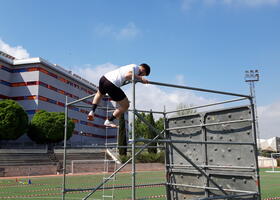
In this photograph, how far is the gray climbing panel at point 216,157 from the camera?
576cm

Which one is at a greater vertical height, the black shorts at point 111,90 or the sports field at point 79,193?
the black shorts at point 111,90

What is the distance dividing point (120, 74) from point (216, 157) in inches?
108

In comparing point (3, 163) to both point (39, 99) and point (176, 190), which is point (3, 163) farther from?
point (176, 190)

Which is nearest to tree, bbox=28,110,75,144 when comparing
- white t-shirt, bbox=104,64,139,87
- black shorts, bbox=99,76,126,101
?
black shorts, bbox=99,76,126,101

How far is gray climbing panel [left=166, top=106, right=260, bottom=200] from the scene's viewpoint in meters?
5.76

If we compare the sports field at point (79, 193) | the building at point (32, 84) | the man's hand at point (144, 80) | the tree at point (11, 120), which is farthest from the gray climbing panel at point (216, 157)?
the building at point (32, 84)

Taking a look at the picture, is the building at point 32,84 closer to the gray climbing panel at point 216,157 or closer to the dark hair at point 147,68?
the gray climbing panel at point 216,157

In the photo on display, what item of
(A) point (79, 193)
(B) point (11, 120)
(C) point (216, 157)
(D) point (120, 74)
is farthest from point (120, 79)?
(B) point (11, 120)

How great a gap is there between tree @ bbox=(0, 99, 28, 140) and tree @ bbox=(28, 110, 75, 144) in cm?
344

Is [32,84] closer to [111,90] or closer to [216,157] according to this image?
[216,157]

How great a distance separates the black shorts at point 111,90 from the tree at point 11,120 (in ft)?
123

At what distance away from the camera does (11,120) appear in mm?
39312

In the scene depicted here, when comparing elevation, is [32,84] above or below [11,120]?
above

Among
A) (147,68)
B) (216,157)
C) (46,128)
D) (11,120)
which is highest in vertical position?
(11,120)
